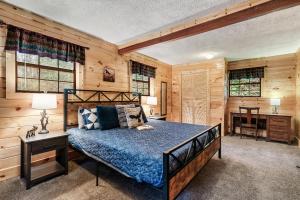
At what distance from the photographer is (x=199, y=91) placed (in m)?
5.61

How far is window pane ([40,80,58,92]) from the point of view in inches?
108

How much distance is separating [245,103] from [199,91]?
1504mm

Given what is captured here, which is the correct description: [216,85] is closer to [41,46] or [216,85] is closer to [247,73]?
[247,73]

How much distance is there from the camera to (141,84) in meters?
4.92

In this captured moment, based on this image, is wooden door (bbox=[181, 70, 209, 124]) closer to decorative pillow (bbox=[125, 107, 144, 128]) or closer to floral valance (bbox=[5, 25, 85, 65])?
decorative pillow (bbox=[125, 107, 144, 128])

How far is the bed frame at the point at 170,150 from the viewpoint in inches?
60.3

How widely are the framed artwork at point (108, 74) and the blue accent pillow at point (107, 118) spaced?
96cm

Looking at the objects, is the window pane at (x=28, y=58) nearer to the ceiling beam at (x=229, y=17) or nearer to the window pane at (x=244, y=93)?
the ceiling beam at (x=229, y=17)

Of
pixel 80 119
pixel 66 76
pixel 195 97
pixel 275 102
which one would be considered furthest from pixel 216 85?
pixel 66 76

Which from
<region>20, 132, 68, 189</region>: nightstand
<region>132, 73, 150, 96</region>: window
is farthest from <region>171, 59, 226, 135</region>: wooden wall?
<region>20, 132, 68, 189</region>: nightstand

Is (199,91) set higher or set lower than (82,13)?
lower

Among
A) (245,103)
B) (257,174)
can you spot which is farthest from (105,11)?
(245,103)

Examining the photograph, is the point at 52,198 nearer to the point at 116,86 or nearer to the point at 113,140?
the point at 113,140

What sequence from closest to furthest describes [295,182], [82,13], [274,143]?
[295,182] → [82,13] → [274,143]
